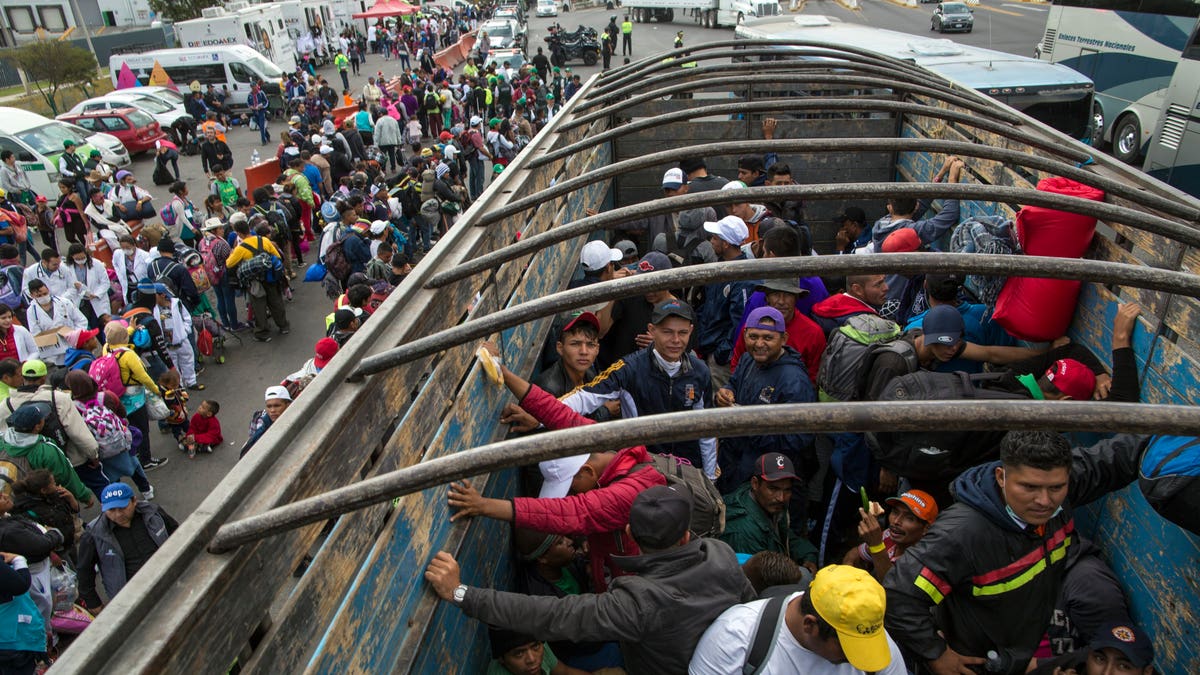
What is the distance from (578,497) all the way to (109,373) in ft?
19.7

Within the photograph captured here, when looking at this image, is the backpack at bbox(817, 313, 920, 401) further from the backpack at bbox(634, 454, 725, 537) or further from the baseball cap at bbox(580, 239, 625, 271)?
the baseball cap at bbox(580, 239, 625, 271)

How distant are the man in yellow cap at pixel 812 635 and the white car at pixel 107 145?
66.7 feet

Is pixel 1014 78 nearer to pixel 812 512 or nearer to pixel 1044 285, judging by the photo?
pixel 1044 285

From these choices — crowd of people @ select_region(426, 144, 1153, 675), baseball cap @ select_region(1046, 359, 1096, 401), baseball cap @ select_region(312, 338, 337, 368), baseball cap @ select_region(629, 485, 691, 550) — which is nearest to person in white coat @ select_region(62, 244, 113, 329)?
baseball cap @ select_region(312, 338, 337, 368)

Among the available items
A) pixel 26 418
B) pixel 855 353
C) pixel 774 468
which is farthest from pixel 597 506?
pixel 26 418

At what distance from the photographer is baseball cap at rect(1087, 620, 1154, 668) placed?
2.73 meters

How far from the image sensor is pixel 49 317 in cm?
804

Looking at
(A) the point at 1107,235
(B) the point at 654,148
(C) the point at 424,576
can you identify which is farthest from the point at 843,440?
(B) the point at 654,148

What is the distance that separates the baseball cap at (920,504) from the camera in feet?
10.8

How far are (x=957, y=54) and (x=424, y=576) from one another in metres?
12.0

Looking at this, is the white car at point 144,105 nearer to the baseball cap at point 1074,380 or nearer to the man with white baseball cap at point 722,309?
the man with white baseball cap at point 722,309

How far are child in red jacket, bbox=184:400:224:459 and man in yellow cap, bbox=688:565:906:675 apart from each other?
264 inches

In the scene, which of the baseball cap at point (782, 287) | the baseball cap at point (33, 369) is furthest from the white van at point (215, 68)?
the baseball cap at point (782, 287)

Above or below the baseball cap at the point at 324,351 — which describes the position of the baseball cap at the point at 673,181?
above
